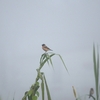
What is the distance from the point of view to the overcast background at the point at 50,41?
114cm

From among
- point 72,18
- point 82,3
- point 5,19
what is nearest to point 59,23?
point 72,18

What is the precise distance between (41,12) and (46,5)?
0.08m

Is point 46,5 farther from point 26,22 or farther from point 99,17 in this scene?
point 99,17

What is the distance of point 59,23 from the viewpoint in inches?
46.6

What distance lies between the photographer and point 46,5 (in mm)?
1196

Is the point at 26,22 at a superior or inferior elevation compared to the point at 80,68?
superior

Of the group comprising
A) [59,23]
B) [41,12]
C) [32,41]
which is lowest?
[32,41]

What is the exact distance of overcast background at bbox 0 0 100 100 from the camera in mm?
1138

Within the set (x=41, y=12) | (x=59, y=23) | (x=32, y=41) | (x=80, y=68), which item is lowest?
(x=80, y=68)

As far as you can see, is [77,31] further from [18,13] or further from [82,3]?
[18,13]

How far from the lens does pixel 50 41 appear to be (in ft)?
3.86

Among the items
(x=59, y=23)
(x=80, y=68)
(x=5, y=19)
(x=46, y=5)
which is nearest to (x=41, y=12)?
(x=46, y=5)

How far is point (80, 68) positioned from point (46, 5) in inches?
24.7

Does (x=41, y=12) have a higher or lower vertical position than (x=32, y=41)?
higher
